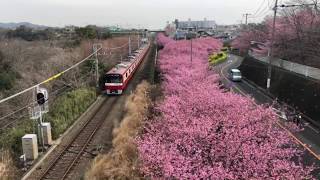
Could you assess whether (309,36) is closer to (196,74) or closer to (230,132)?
(196,74)

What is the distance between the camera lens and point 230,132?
41.0 feet

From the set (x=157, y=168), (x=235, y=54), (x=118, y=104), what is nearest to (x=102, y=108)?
(x=118, y=104)

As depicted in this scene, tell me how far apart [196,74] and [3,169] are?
19966mm

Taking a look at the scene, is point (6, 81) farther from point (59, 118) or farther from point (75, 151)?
point (75, 151)

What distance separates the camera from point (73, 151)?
2111 cm

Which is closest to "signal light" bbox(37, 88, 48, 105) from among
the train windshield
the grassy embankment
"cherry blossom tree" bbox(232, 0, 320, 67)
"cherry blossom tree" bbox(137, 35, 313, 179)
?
the grassy embankment

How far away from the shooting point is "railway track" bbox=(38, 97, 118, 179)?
1798 cm

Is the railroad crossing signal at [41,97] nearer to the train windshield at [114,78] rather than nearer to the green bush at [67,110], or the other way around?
the green bush at [67,110]

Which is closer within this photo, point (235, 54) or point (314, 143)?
point (314, 143)

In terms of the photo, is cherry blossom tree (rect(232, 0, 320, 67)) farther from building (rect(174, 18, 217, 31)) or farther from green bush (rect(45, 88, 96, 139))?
building (rect(174, 18, 217, 31))

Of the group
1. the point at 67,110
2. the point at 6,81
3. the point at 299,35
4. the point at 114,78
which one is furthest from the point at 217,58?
the point at 67,110

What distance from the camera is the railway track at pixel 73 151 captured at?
18.0 m

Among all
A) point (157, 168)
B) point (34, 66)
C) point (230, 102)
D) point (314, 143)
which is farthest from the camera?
point (34, 66)

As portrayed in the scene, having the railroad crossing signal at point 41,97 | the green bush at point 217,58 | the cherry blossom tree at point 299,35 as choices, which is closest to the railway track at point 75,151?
the railroad crossing signal at point 41,97
